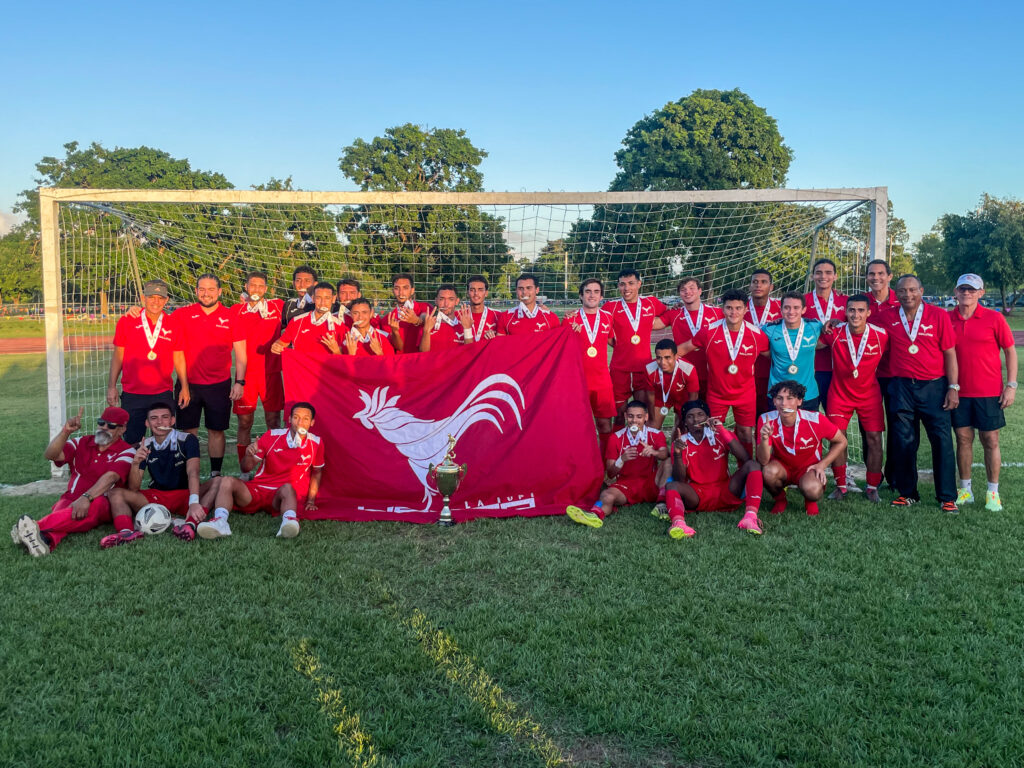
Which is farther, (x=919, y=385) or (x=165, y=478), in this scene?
(x=919, y=385)

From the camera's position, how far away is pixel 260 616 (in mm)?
3361

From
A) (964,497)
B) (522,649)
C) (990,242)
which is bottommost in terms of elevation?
(522,649)

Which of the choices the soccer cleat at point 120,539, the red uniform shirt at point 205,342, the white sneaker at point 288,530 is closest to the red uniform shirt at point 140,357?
the red uniform shirt at point 205,342

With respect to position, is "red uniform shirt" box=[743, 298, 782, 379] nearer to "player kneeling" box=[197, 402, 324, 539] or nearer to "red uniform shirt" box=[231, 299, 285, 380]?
"player kneeling" box=[197, 402, 324, 539]

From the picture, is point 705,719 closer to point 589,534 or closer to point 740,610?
point 740,610

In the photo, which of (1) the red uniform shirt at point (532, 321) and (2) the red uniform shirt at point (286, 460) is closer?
(2) the red uniform shirt at point (286, 460)

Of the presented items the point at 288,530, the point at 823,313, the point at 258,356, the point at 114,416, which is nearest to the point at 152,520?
the point at 114,416

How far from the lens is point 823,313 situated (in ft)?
19.1

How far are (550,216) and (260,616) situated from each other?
18.7ft

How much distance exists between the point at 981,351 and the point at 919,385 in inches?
19.6

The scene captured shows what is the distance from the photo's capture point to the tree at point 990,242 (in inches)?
1200

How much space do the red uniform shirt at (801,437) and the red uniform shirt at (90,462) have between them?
4.57 m

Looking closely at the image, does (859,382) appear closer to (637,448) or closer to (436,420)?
(637,448)

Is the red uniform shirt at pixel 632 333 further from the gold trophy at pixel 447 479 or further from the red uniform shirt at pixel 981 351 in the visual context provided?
the red uniform shirt at pixel 981 351
